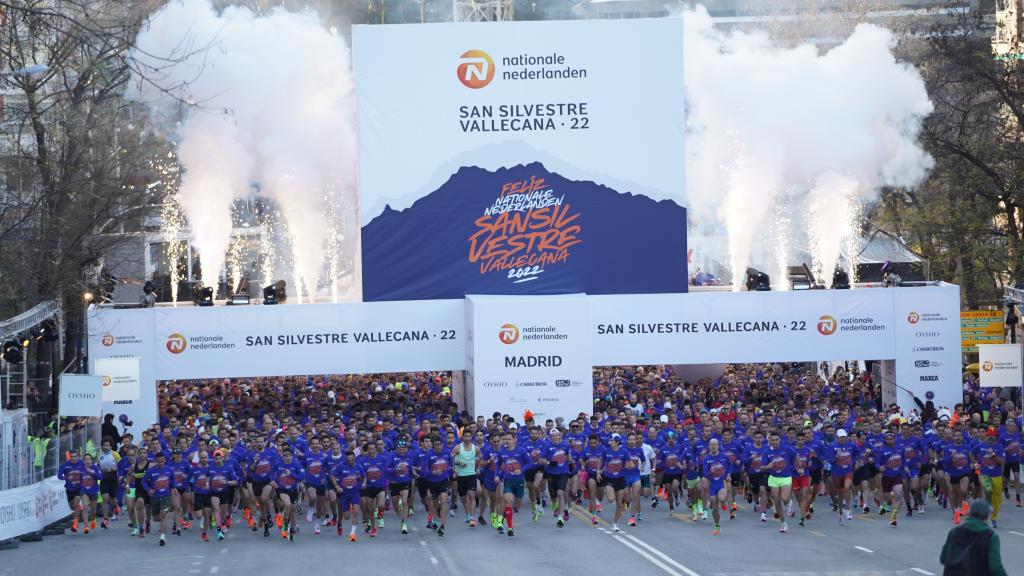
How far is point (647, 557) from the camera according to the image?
60.6 ft

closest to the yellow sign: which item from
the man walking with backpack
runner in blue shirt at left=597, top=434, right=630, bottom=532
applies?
runner in blue shirt at left=597, top=434, right=630, bottom=532

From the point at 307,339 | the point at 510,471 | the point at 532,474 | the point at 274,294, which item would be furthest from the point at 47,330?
the point at 510,471

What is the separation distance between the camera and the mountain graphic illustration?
112 feet

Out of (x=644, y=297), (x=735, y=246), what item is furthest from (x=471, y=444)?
(x=735, y=246)

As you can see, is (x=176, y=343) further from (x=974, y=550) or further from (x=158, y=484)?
(x=974, y=550)

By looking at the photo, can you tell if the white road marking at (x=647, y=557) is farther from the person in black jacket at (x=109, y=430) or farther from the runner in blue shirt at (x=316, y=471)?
the person in black jacket at (x=109, y=430)

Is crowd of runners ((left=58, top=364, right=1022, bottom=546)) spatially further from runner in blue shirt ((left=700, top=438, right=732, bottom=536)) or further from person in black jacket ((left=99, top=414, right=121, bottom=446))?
person in black jacket ((left=99, top=414, right=121, bottom=446))

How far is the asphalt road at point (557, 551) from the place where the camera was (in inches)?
696

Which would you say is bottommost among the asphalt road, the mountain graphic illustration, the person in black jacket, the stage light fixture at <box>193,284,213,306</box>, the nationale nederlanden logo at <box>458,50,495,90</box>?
the asphalt road

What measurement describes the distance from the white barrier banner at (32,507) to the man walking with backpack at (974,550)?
50.8 ft

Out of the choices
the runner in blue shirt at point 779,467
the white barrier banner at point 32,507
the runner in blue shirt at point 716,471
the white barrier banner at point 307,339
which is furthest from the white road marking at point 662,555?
the white barrier banner at point 307,339

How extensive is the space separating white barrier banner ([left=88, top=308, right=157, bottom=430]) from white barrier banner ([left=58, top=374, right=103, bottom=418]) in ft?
20.6

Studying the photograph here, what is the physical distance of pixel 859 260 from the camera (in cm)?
3878

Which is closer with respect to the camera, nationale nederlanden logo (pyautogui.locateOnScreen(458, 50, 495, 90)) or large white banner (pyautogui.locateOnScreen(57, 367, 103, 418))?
large white banner (pyautogui.locateOnScreen(57, 367, 103, 418))
